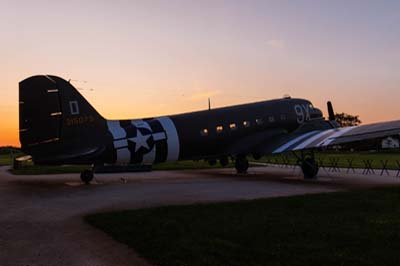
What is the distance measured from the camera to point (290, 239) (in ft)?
27.7

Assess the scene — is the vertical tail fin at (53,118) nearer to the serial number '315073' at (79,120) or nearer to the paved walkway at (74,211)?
the serial number '315073' at (79,120)

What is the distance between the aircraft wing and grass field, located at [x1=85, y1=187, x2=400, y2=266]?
762 cm

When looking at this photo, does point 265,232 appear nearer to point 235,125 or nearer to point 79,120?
point 79,120

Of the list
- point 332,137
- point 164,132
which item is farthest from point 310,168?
point 164,132

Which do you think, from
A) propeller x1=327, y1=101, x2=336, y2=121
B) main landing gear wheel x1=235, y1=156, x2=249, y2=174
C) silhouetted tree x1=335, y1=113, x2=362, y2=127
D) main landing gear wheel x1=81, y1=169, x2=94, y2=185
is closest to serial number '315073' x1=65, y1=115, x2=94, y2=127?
main landing gear wheel x1=81, y1=169, x2=94, y2=185

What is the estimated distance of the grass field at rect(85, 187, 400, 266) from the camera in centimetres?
722

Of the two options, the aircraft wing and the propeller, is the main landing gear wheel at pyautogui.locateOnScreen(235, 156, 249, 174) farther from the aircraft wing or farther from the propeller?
the propeller

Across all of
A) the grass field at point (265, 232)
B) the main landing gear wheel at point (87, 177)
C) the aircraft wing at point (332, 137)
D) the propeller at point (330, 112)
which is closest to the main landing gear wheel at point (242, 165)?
the aircraft wing at point (332, 137)

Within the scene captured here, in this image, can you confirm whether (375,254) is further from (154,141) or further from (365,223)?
(154,141)

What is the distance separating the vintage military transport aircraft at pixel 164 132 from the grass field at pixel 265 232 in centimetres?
816

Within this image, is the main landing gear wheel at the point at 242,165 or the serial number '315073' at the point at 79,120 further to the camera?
the main landing gear wheel at the point at 242,165

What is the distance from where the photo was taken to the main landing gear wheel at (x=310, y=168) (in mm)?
23375

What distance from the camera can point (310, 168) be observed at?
23406 millimetres

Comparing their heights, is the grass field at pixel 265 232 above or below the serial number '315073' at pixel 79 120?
below
